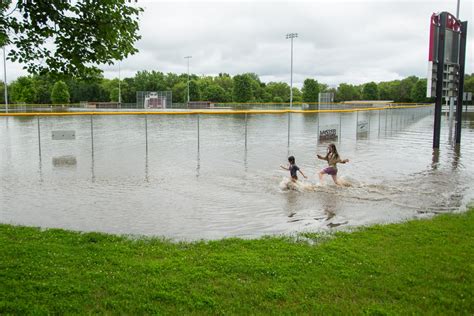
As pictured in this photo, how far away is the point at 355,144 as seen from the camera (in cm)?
2161

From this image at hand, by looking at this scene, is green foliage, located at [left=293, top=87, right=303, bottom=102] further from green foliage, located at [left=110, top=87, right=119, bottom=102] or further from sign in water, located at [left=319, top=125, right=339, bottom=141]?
sign in water, located at [left=319, top=125, right=339, bottom=141]

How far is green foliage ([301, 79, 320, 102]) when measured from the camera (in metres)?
96.4

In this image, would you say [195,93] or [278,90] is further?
[278,90]

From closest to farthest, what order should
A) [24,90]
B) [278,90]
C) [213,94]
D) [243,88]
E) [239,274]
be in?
[239,274] → [24,90] → [243,88] → [213,94] → [278,90]

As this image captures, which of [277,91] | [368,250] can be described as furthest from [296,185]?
[277,91]

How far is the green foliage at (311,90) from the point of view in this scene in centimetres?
9638

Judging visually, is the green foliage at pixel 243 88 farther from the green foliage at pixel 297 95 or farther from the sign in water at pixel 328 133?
the sign in water at pixel 328 133

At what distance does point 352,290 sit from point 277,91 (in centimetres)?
12614

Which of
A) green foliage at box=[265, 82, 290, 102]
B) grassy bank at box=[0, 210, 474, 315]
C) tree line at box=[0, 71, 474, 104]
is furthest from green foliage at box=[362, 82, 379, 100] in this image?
grassy bank at box=[0, 210, 474, 315]

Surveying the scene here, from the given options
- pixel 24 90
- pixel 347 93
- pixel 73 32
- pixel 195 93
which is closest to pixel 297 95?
pixel 347 93

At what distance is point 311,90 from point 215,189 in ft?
292

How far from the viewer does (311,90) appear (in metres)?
97.1

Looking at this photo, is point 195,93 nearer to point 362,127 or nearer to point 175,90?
point 175,90

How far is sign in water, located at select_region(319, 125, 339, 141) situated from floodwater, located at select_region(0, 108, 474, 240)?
8.58 ft
